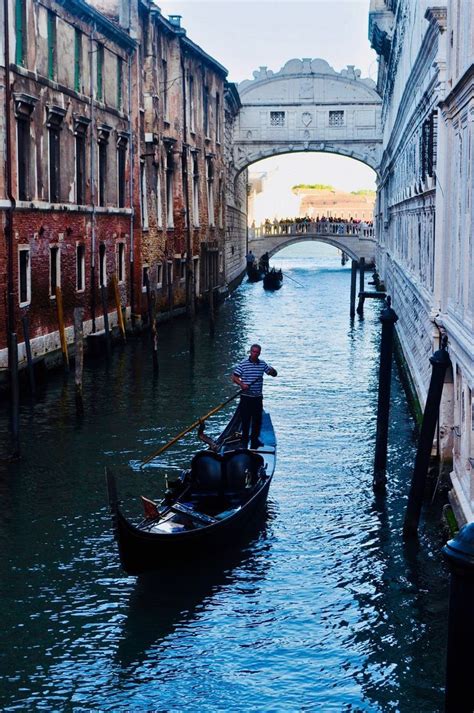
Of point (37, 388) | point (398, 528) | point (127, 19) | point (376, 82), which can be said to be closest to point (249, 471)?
point (398, 528)

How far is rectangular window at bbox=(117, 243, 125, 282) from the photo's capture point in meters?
24.6

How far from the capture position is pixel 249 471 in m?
10.4

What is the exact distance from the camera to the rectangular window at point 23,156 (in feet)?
59.1

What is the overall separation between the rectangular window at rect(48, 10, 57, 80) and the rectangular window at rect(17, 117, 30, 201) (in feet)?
5.21

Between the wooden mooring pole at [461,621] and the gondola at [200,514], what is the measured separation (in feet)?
11.7

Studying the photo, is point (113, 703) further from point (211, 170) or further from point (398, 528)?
point (211, 170)

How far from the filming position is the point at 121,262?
81.8 ft

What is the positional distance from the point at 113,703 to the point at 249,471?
3859 mm

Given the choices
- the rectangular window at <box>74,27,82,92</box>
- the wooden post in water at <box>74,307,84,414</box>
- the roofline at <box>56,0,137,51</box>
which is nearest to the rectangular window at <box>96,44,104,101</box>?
the roofline at <box>56,0,137,51</box>

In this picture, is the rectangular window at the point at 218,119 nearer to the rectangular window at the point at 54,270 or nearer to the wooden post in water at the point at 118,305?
the wooden post in water at the point at 118,305

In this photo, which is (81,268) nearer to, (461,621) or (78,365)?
(78,365)

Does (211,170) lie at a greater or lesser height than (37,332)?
greater

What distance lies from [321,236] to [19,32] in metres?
39.4

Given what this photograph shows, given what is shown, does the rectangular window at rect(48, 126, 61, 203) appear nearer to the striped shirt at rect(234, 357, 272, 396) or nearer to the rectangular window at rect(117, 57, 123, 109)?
the rectangular window at rect(117, 57, 123, 109)
